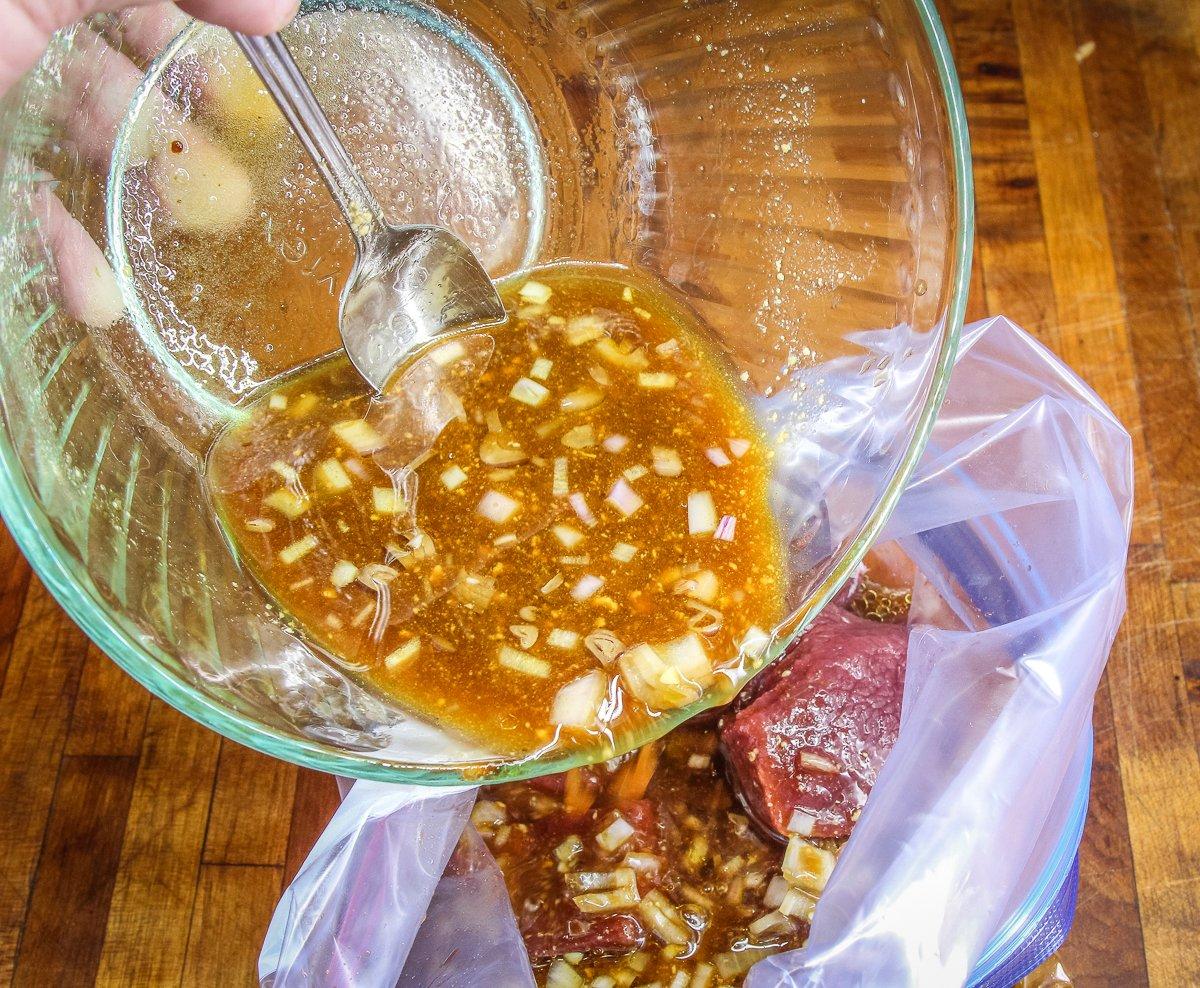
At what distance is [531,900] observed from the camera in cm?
140

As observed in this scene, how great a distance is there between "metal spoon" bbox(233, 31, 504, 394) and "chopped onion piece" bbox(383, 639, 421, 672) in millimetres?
313

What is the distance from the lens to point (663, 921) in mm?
1370

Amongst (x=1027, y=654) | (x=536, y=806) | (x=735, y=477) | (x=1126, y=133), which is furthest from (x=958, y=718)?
(x=1126, y=133)

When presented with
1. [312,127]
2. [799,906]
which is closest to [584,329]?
[312,127]

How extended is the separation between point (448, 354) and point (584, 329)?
160mm

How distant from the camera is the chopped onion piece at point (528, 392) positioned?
126cm

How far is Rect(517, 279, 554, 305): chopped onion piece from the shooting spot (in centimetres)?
136

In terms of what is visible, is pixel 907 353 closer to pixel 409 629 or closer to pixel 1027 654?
pixel 1027 654

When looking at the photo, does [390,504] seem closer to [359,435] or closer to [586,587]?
[359,435]

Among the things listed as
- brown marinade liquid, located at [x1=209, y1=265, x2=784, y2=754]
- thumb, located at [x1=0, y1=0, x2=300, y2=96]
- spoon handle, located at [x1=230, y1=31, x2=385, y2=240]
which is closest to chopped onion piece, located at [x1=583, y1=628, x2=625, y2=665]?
brown marinade liquid, located at [x1=209, y1=265, x2=784, y2=754]

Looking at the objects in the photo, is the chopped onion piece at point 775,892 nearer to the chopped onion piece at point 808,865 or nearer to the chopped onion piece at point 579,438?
the chopped onion piece at point 808,865

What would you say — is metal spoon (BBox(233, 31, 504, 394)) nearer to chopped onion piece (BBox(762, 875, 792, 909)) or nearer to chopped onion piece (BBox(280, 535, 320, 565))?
chopped onion piece (BBox(280, 535, 320, 565))

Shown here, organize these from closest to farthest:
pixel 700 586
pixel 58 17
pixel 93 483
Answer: pixel 58 17 → pixel 93 483 → pixel 700 586

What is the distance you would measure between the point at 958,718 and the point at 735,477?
0.39 m
